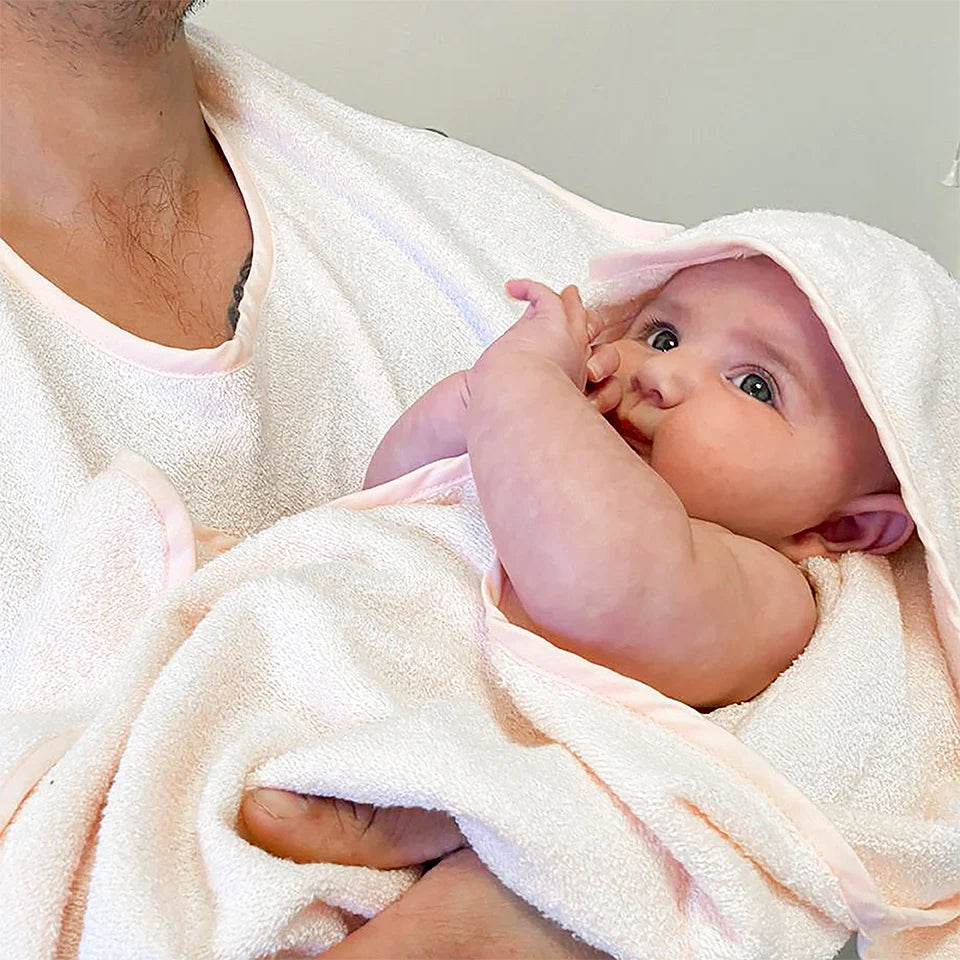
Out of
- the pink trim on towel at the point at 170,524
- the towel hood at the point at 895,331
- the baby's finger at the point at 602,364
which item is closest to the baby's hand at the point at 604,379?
the baby's finger at the point at 602,364

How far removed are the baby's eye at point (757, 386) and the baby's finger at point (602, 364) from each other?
9 cm

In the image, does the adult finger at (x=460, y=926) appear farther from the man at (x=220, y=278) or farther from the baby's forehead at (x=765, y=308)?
the baby's forehead at (x=765, y=308)

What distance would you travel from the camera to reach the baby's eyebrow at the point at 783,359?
0.76 meters

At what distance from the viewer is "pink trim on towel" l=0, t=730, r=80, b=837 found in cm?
58

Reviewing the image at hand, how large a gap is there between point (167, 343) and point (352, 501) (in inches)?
9.7

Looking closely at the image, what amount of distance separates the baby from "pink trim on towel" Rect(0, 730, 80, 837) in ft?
0.81

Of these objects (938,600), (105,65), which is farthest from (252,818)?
(105,65)

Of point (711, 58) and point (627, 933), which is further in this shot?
point (711, 58)

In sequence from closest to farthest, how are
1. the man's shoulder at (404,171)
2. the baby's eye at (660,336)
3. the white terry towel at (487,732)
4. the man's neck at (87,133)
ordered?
the white terry towel at (487,732), the baby's eye at (660,336), the man's neck at (87,133), the man's shoulder at (404,171)

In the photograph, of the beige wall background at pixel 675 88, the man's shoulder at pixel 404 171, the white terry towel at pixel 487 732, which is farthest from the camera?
the beige wall background at pixel 675 88

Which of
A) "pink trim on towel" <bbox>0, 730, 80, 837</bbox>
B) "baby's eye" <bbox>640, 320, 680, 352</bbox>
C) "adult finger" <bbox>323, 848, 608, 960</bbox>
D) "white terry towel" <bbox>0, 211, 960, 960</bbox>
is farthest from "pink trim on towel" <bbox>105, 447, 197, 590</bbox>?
"baby's eye" <bbox>640, 320, 680, 352</bbox>

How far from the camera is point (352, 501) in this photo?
77 cm

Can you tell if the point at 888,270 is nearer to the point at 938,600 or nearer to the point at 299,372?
the point at 938,600

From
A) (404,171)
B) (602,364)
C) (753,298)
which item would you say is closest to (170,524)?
(602,364)
